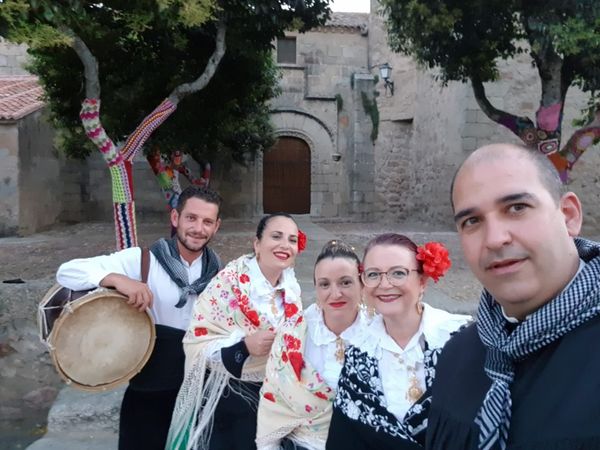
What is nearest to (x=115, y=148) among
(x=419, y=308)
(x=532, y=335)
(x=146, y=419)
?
(x=146, y=419)

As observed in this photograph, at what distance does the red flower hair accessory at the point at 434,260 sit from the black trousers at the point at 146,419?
1509 mm

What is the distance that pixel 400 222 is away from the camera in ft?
57.4

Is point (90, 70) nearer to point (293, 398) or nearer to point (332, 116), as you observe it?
point (293, 398)

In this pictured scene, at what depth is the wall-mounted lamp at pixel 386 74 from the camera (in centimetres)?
1642

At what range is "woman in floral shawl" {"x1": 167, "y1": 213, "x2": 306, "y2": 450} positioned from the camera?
254 cm

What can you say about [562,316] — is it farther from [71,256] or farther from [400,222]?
[400,222]

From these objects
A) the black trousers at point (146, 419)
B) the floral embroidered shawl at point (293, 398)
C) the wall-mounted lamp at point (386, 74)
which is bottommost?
the black trousers at point (146, 419)

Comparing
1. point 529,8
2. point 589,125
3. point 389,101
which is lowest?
point 589,125

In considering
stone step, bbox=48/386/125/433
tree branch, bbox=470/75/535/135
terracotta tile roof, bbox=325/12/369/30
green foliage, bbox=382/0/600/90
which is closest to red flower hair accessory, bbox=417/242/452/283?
stone step, bbox=48/386/125/433

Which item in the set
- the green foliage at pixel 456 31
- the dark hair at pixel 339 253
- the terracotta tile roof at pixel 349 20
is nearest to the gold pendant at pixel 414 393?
the dark hair at pixel 339 253

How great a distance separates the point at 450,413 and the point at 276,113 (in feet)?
54.7

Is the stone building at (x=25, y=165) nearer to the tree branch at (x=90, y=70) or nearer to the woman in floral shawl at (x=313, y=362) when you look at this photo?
the tree branch at (x=90, y=70)

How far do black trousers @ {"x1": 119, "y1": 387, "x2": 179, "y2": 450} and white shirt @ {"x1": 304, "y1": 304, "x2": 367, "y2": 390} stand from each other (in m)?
0.93

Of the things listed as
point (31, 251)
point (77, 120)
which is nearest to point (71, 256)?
point (31, 251)
